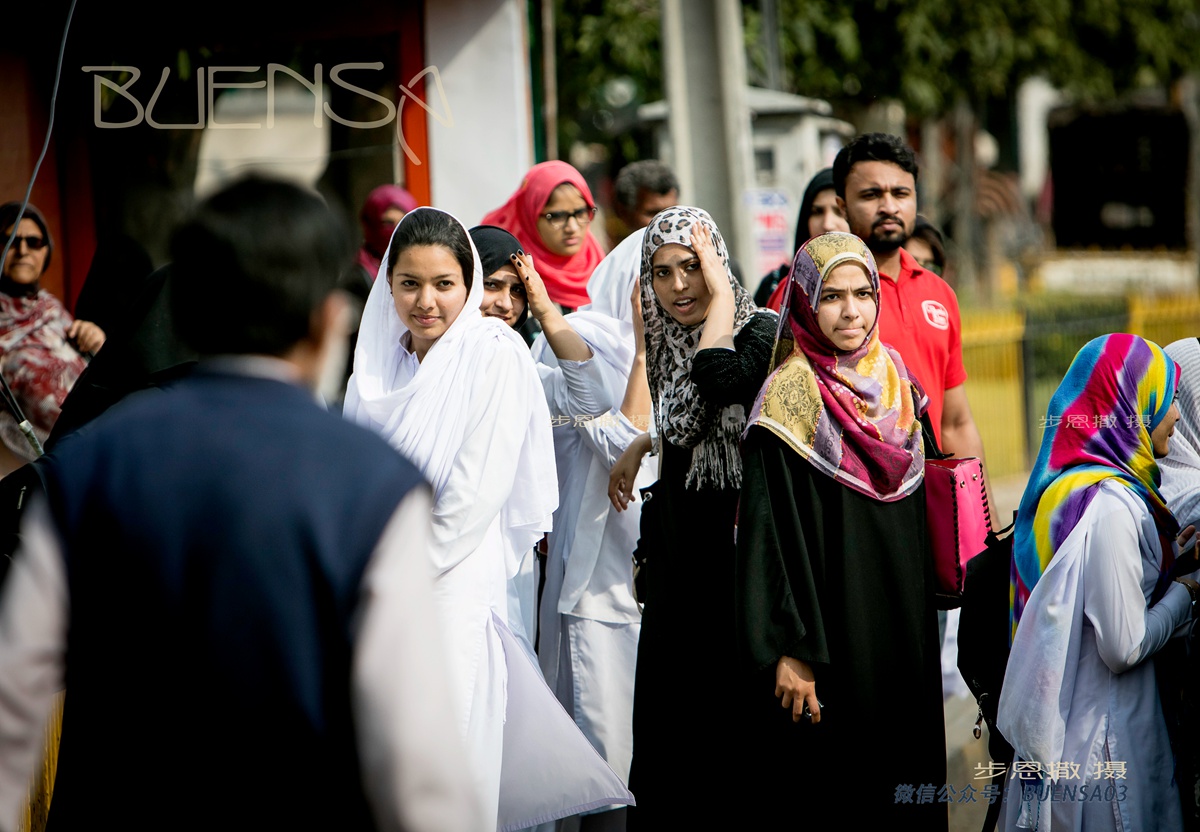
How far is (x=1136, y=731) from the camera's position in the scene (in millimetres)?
2924

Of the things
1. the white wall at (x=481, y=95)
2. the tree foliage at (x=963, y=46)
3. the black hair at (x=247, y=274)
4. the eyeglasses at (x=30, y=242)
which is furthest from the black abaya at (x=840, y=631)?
the tree foliage at (x=963, y=46)

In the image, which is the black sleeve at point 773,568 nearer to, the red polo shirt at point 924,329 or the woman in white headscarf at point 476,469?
the woman in white headscarf at point 476,469

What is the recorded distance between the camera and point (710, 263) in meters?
3.43

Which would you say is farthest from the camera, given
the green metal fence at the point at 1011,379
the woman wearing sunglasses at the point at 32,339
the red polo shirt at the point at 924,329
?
the green metal fence at the point at 1011,379

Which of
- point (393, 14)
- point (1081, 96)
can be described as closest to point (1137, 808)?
point (393, 14)

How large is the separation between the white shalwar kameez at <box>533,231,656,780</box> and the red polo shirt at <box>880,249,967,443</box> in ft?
2.76

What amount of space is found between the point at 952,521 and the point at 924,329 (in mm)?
1021

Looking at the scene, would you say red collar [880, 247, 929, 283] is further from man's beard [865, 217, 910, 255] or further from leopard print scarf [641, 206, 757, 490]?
leopard print scarf [641, 206, 757, 490]

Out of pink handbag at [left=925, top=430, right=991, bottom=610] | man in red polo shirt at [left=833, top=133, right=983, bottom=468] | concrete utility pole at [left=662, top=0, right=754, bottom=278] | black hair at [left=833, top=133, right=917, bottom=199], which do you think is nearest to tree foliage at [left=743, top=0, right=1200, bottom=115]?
concrete utility pole at [left=662, top=0, right=754, bottom=278]

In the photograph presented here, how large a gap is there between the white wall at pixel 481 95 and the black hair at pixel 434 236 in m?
2.96

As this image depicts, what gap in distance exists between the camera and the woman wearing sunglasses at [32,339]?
15.7 ft

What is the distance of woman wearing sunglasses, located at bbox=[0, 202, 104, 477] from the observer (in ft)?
15.7

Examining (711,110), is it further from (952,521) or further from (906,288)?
(952,521)

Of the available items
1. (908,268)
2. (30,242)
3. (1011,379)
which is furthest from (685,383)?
(1011,379)
